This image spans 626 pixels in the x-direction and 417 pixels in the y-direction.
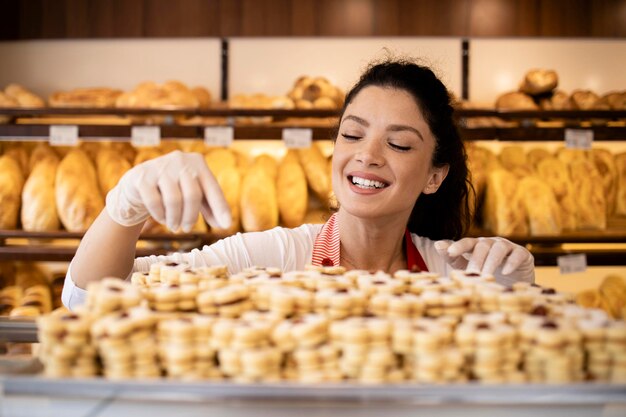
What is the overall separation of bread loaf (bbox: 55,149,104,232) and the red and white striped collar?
1.53m

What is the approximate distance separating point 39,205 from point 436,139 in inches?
81.9

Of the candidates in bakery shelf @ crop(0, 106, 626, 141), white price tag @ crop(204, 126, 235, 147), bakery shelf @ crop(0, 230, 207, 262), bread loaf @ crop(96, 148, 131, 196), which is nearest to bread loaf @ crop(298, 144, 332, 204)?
bakery shelf @ crop(0, 106, 626, 141)

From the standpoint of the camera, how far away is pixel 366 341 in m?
0.88

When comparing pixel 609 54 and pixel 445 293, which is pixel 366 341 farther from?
pixel 609 54

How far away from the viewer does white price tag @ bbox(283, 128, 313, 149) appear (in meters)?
2.98

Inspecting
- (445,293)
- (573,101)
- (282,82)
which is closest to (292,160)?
(282,82)

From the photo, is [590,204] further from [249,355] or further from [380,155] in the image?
[249,355]

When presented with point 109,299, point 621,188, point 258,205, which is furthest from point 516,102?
point 109,299

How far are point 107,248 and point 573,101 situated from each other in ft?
8.65

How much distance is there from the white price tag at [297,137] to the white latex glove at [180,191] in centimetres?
177

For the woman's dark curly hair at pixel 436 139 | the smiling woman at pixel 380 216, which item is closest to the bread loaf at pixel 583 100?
the woman's dark curly hair at pixel 436 139

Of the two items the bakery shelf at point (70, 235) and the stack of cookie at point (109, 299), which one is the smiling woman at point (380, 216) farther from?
the bakery shelf at point (70, 235)

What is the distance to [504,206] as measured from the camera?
10.4 ft

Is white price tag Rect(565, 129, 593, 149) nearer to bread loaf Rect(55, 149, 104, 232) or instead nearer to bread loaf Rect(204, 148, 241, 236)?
bread loaf Rect(204, 148, 241, 236)
